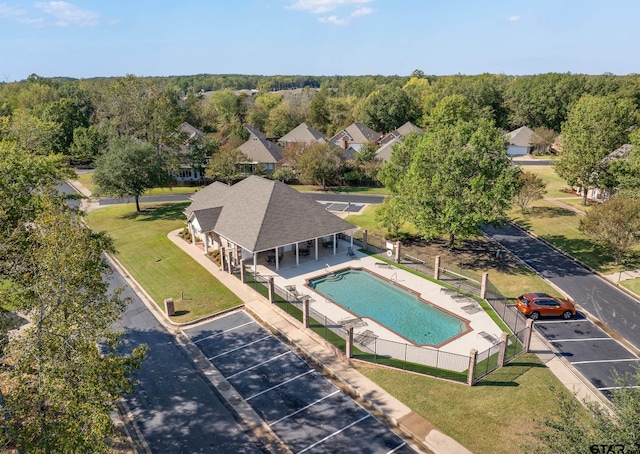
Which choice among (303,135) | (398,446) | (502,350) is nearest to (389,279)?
(502,350)

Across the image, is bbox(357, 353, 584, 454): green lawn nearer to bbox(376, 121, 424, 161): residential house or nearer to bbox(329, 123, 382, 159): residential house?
bbox(376, 121, 424, 161): residential house

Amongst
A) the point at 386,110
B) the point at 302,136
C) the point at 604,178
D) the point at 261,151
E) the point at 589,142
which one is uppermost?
the point at 386,110

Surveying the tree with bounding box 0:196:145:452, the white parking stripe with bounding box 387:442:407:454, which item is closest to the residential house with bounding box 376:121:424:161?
the white parking stripe with bounding box 387:442:407:454

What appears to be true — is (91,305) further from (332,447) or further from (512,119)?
(512,119)

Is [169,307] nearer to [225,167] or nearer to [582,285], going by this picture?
[582,285]

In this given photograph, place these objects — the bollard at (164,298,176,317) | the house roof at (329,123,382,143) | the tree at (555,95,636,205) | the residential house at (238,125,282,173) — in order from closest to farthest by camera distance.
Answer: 1. the bollard at (164,298,176,317)
2. the tree at (555,95,636,205)
3. the residential house at (238,125,282,173)
4. the house roof at (329,123,382,143)

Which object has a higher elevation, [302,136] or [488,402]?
[302,136]

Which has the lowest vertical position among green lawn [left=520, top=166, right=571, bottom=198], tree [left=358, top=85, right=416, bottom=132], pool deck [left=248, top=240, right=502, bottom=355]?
pool deck [left=248, top=240, right=502, bottom=355]
